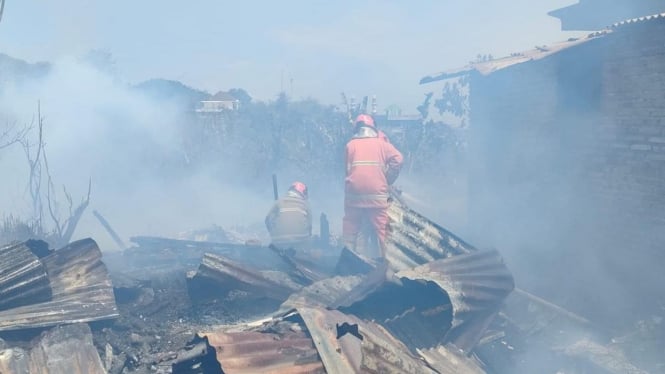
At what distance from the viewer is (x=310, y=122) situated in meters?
16.8

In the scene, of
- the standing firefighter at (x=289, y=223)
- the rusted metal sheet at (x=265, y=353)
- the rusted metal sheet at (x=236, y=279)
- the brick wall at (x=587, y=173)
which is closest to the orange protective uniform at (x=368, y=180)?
the standing firefighter at (x=289, y=223)

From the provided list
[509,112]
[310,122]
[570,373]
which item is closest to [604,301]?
[570,373]

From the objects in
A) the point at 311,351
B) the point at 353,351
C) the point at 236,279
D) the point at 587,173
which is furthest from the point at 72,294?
the point at 587,173

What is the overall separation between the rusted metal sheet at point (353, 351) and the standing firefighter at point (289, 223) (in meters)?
4.43

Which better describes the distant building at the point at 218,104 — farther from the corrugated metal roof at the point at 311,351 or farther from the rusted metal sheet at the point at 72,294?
the corrugated metal roof at the point at 311,351

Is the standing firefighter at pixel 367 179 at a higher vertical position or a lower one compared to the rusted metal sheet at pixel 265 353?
higher

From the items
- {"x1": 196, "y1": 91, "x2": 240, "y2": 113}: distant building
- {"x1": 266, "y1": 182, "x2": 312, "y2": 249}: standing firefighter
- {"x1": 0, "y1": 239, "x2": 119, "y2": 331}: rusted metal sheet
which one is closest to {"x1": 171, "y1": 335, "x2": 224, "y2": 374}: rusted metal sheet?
{"x1": 0, "y1": 239, "x2": 119, "y2": 331}: rusted metal sheet

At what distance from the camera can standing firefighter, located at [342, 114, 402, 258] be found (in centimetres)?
752

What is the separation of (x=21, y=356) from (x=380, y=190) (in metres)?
4.87

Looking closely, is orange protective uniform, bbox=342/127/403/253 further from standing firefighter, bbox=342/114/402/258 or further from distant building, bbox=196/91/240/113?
distant building, bbox=196/91/240/113

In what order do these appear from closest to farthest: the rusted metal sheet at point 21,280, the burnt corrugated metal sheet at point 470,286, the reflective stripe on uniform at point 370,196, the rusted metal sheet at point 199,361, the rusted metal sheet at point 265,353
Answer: the rusted metal sheet at point 265,353
the rusted metal sheet at point 199,361
the rusted metal sheet at point 21,280
the burnt corrugated metal sheet at point 470,286
the reflective stripe on uniform at point 370,196

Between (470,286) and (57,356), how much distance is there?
3.91 meters

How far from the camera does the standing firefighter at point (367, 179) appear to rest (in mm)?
7516

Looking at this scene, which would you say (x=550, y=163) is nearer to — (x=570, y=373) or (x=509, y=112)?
(x=509, y=112)
